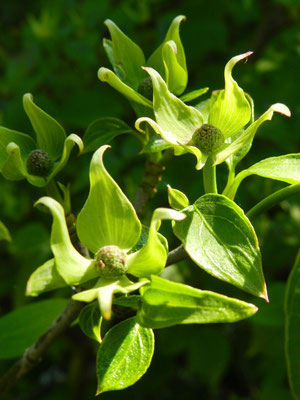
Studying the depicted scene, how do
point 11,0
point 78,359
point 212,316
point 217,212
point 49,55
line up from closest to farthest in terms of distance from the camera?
point 212,316
point 217,212
point 49,55
point 78,359
point 11,0

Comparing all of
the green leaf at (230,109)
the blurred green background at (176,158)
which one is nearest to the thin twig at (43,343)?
→ the green leaf at (230,109)

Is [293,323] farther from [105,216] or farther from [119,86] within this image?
[119,86]

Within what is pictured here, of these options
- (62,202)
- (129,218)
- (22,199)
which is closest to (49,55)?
(22,199)

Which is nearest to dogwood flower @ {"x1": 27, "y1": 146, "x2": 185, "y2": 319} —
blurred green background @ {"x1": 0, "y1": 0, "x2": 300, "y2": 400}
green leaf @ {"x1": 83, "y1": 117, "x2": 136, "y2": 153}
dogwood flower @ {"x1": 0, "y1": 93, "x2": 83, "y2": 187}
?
dogwood flower @ {"x1": 0, "y1": 93, "x2": 83, "y2": 187}

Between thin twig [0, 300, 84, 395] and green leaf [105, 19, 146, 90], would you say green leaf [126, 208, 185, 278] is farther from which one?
green leaf [105, 19, 146, 90]

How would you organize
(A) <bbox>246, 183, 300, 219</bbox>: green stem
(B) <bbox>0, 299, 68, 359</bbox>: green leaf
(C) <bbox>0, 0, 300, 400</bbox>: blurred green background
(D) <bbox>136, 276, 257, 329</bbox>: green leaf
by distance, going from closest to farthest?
1. (D) <bbox>136, 276, 257, 329</bbox>: green leaf
2. (A) <bbox>246, 183, 300, 219</bbox>: green stem
3. (B) <bbox>0, 299, 68, 359</bbox>: green leaf
4. (C) <bbox>0, 0, 300, 400</bbox>: blurred green background

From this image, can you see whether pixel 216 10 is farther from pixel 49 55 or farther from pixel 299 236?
pixel 299 236
